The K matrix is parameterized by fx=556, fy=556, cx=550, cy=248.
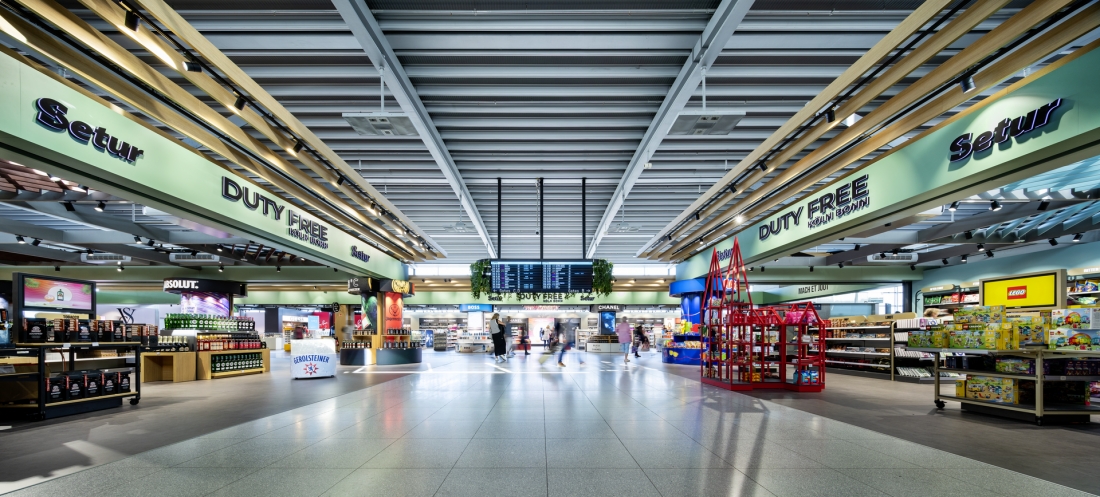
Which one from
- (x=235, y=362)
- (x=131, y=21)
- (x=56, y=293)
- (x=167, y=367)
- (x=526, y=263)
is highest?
(x=131, y=21)

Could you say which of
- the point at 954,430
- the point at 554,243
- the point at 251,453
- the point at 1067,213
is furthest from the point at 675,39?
the point at 554,243

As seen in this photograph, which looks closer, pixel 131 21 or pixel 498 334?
pixel 131 21

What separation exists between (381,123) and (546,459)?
4229 mm

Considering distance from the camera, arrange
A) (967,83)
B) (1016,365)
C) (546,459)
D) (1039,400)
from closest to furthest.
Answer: (546,459) < (967,83) < (1039,400) < (1016,365)

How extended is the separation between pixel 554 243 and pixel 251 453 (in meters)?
15.1

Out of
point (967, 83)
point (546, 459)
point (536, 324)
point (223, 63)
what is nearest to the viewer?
point (546, 459)

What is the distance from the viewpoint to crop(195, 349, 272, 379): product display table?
12.1 meters

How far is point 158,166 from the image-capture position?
647 cm

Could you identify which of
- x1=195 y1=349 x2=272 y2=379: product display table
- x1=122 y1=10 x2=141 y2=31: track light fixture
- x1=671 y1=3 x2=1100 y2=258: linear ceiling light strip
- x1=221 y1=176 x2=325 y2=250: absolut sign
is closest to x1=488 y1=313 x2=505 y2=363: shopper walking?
x1=195 y1=349 x2=272 y2=379: product display table

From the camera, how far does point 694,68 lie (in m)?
5.95

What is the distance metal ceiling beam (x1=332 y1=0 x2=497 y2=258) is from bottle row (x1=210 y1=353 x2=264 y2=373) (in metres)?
7.56

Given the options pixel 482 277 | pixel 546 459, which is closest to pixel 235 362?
pixel 482 277

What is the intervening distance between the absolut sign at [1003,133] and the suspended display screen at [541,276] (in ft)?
26.1

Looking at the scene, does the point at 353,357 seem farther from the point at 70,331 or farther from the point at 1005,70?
the point at 1005,70
